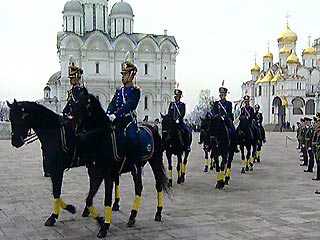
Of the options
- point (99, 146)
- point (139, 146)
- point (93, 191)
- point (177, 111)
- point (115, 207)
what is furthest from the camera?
point (177, 111)

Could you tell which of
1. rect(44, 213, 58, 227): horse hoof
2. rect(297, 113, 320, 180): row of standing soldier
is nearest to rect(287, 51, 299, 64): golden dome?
rect(297, 113, 320, 180): row of standing soldier

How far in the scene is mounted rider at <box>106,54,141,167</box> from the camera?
6.82 m

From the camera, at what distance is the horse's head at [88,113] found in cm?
629

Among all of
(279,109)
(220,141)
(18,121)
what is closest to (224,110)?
(220,141)

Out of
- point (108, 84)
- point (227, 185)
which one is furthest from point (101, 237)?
point (108, 84)

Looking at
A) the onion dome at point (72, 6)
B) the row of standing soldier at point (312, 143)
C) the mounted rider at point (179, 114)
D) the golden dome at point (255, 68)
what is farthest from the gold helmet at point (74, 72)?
the golden dome at point (255, 68)

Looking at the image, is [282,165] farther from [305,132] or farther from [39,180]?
[39,180]

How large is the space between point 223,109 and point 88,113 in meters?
4.54

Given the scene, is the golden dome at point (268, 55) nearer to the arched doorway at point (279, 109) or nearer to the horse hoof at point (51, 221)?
the arched doorway at point (279, 109)

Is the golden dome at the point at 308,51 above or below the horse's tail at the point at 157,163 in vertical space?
above

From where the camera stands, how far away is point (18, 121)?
22.3 feet

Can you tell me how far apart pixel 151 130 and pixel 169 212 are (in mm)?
1486

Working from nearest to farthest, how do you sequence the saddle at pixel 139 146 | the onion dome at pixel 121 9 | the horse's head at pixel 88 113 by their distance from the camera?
the horse's head at pixel 88 113
the saddle at pixel 139 146
the onion dome at pixel 121 9

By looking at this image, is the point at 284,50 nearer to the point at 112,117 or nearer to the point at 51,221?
the point at 112,117
